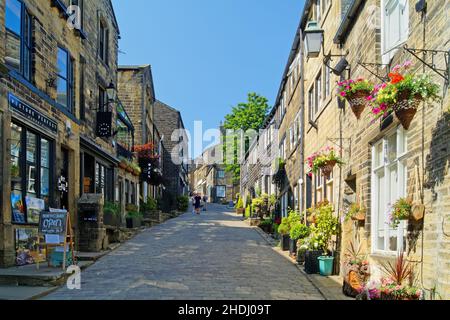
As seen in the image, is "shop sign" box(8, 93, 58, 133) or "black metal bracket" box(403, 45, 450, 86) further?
"shop sign" box(8, 93, 58, 133)

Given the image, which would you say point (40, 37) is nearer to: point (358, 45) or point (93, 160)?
point (93, 160)

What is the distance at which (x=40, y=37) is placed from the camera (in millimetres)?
12523

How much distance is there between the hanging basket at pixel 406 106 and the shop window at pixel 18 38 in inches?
311

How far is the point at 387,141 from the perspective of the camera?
8406 millimetres

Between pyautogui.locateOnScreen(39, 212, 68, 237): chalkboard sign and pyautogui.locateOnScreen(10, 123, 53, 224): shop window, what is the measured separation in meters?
0.58

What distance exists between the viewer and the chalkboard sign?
10.7m

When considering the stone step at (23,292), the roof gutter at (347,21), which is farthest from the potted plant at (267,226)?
the stone step at (23,292)

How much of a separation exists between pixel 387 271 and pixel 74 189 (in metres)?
9.89

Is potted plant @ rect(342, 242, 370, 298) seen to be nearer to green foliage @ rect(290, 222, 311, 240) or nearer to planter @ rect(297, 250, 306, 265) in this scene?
planter @ rect(297, 250, 306, 265)

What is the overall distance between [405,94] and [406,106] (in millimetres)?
192

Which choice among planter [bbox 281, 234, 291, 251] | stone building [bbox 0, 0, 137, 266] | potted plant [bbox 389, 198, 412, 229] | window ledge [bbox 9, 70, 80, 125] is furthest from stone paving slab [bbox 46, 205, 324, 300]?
window ledge [bbox 9, 70, 80, 125]

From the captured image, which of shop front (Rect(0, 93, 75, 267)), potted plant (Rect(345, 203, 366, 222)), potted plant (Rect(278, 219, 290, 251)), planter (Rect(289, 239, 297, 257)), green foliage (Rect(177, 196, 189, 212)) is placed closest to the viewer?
potted plant (Rect(345, 203, 366, 222))

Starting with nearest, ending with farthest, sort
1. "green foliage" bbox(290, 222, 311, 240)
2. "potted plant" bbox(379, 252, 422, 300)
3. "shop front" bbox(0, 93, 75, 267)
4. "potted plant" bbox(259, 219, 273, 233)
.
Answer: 1. "potted plant" bbox(379, 252, 422, 300)
2. "shop front" bbox(0, 93, 75, 267)
3. "green foliage" bbox(290, 222, 311, 240)
4. "potted plant" bbox(259, 219, 273, 233)

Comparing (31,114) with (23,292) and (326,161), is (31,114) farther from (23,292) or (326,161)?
(326,161)
